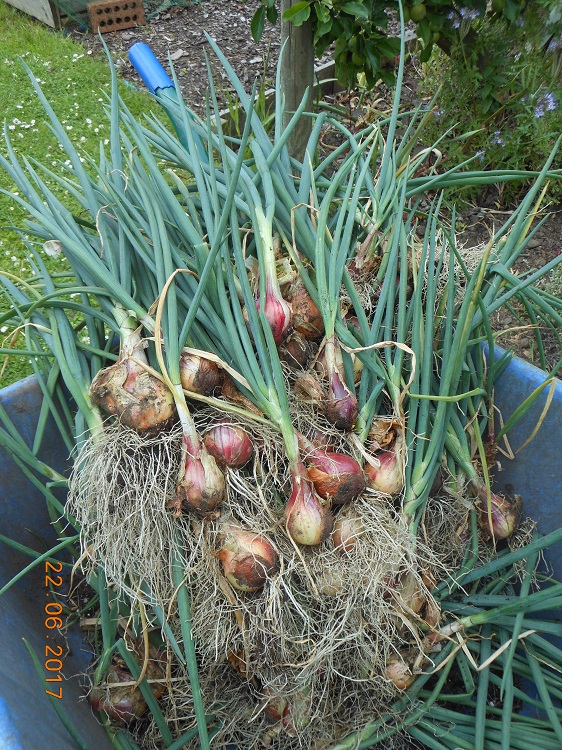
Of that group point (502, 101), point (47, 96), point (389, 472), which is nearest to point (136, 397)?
point (389, 472)

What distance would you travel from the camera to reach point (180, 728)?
1.02 metres

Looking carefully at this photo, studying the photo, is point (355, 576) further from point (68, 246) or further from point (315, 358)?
point (68, 246)

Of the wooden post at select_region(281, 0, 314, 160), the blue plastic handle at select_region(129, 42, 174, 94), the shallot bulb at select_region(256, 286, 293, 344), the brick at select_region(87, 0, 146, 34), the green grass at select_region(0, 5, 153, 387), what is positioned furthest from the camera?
the brick at select_region(87, 0, 146, 34)

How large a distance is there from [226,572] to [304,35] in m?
1.68

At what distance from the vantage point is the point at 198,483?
0.85 meters

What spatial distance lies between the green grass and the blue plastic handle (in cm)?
89

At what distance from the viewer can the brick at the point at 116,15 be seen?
3.32 m

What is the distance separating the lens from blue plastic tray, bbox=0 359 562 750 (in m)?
0.98

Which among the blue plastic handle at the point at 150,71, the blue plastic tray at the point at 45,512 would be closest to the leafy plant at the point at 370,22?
the blue plastic handle at the point at 150,71

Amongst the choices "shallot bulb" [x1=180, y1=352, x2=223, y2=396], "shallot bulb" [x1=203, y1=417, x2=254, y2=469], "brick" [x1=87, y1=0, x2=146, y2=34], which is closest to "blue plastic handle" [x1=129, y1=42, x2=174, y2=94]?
"shallot bulb" [x1=180, y1=352, x2=223, y2=396]

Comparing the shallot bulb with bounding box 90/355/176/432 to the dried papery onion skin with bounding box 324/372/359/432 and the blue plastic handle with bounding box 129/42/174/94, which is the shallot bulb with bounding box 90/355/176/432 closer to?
the dried papery onion skin with bounding box 324/372/359/432

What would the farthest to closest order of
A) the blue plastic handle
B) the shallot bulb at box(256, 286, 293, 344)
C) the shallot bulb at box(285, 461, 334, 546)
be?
1. the blue plastic handle
2. the shallot bulb at box(256, 286, 293, 344)
3. the shallot bulb at box(285, 461, 334, 546)

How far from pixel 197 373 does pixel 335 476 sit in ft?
0.85
